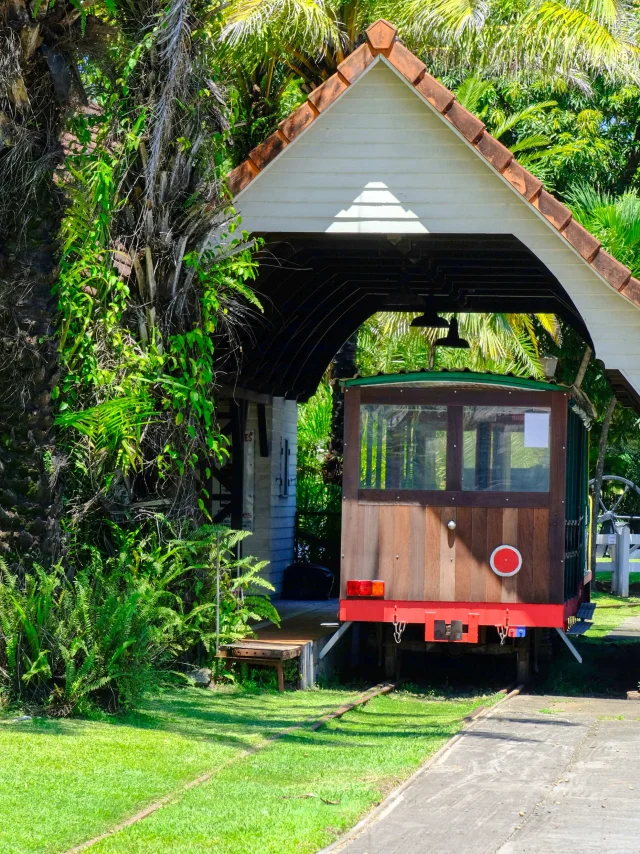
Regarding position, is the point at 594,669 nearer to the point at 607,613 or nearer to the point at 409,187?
the point at 409,187

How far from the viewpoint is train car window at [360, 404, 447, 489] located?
Result: 1252 centimetres

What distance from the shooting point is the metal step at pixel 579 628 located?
13469 mm

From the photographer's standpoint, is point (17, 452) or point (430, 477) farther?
point (430, 477)

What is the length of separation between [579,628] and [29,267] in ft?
24.4

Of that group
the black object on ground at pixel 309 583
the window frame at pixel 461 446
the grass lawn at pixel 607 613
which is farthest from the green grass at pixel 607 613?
the window frame at pixel 461 446

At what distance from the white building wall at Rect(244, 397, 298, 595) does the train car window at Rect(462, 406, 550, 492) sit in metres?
5.20

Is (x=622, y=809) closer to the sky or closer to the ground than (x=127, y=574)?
closer to the ground

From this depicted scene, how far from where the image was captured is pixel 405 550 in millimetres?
12461

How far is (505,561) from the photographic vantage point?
12.3 metres

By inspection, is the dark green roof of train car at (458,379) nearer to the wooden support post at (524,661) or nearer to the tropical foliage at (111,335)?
the tropical foliage at (111,335)

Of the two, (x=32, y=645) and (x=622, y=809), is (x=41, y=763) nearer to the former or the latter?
(x=32, y=645)

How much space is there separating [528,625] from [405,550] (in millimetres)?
1420

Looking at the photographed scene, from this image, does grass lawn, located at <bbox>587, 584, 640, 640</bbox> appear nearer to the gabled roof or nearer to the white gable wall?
the white gable wall

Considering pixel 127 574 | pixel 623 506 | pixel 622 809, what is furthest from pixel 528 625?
pixel 623 506
